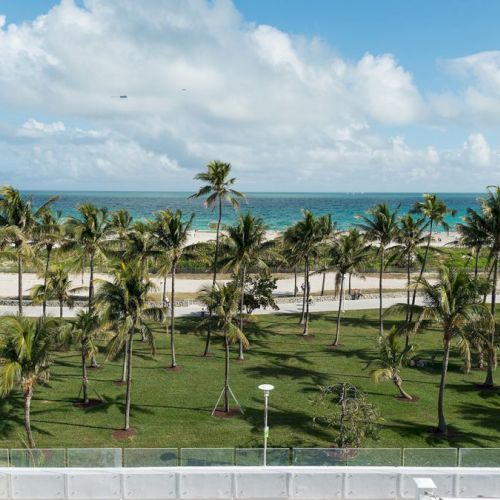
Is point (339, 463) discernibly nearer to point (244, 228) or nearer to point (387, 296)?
point (244, 228)

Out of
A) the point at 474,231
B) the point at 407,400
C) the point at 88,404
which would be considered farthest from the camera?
the point at 474,231

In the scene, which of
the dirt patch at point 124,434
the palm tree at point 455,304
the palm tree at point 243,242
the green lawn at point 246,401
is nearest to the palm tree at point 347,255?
the green lawn at point 246,401

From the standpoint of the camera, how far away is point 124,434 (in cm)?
2186

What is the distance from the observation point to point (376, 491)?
14477mm

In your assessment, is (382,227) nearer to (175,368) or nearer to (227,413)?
(175,368)

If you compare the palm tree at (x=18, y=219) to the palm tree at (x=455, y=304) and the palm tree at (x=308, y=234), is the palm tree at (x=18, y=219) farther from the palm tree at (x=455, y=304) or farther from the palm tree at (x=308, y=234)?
the palm tree at (x=455, y=304)

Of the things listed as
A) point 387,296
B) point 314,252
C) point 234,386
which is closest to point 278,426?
point 234,386

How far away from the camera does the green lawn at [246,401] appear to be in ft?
71.6

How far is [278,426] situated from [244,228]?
14.2m

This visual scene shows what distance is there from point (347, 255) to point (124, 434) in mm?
21062

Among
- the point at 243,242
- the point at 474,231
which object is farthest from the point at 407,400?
the point at 243,242

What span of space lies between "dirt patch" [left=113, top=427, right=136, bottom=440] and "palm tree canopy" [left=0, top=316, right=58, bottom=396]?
17.3 ft

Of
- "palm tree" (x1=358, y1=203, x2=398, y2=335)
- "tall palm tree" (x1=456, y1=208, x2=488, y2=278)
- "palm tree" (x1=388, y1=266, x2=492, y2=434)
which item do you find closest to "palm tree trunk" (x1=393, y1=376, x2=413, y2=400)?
"palm tree" (x1=388, y1=266, x2=492, y2=434)

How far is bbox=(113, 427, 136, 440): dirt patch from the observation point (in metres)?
21.6
